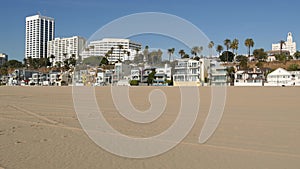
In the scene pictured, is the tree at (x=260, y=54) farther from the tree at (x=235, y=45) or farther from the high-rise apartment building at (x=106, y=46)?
the high-rise apartment building at (x=106, y=46)

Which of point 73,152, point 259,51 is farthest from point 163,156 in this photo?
point 259,51

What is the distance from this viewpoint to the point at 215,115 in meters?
10.4

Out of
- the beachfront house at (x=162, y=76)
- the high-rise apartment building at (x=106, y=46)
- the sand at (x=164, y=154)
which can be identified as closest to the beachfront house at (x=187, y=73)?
the beachfront house at (x=162, y=76)

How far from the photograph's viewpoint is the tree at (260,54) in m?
97.2

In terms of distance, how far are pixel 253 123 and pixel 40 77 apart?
106m

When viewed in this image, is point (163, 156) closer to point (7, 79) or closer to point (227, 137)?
point (227, 137)

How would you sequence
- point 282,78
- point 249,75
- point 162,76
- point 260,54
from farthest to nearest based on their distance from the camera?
point 260,54 < point 249,75 < point 162,76 < point 282,78

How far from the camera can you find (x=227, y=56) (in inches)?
3691

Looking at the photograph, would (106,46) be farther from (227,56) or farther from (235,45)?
(235,45)

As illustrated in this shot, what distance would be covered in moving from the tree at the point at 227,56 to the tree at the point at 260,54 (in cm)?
751

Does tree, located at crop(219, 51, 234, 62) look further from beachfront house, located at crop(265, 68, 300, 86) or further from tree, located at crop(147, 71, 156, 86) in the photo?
tree, located at crop(147, 71, 156, 86)

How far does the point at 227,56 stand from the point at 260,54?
11.9 meters

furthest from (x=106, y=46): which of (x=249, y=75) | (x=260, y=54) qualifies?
(x=260, y=54)

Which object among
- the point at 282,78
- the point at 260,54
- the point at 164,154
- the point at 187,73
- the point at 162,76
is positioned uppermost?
the point at 260,54
